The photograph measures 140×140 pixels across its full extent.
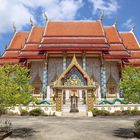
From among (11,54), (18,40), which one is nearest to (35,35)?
(18,40)

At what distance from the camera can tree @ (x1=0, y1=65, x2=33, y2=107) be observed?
984 centimetres

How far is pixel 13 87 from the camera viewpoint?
32.9ft

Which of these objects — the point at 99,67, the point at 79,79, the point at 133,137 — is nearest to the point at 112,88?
the point at 99,67

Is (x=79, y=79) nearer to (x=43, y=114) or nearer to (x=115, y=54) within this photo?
(x=43, y=114)

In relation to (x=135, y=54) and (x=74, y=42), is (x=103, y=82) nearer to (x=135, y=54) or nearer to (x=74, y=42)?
(x=74, y=42)

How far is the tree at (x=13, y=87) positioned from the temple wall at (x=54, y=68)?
1733 cm

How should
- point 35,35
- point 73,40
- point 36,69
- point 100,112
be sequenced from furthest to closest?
point 35,35 < point 73,40 < point 36,69 < point 100,112

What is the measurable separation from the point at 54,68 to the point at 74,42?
3375 mm

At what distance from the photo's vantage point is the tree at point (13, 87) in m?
9.84

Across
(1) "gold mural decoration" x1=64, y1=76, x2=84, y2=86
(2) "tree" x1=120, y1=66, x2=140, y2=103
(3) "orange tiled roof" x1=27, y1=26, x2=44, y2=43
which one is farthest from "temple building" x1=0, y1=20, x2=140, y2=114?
(2) "tree" x1=120, y1=66, x2=140, y2=103

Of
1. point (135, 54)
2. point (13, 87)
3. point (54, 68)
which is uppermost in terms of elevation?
point (135, 54)

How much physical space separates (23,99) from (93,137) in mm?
2923

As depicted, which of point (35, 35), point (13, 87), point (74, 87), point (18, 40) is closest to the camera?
point (13, 87)

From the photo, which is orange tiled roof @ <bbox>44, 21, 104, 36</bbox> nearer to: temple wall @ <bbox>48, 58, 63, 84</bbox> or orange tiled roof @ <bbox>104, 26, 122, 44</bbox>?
orange tiled roof @ <bbox>104, 26, 122, 44</bbox>
